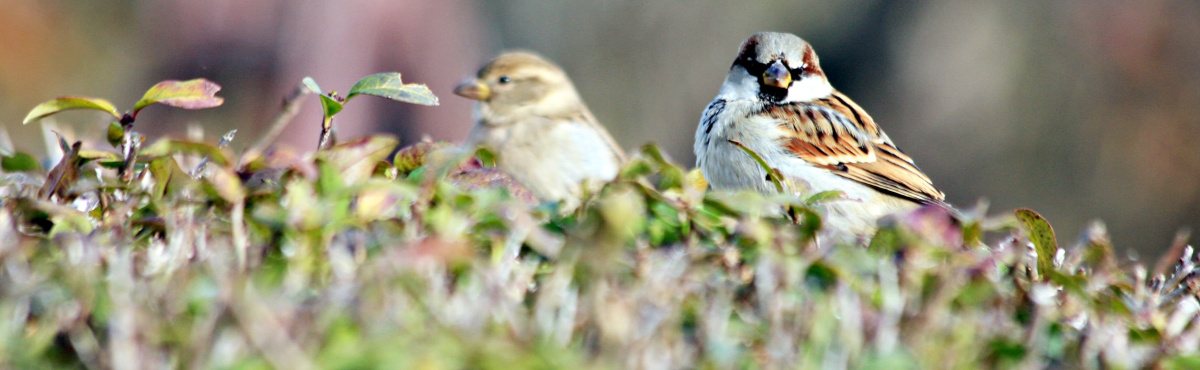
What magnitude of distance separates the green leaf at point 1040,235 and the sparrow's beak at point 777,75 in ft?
5.74

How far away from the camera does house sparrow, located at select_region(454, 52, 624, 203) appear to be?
139 inches

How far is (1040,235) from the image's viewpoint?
1.39 m

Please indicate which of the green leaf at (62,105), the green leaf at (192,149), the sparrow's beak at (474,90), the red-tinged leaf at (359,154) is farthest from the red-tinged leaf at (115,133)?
the sparrow's beak at (474,90)

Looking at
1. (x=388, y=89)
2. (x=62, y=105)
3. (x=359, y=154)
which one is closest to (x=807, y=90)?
(x=388, y=89)

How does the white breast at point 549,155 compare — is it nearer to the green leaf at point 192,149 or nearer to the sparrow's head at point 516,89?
the sparrow's head at point 516,89

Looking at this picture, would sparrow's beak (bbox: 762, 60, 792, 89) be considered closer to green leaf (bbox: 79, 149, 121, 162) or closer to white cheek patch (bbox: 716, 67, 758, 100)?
white cheek patch (bbox: 716, 67, 758, 100)

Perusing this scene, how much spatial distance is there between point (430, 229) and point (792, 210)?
1.46ft

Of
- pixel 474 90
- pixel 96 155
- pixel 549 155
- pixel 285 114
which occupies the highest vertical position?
pixel 285 114

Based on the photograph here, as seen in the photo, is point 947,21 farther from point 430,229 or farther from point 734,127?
point 430,229

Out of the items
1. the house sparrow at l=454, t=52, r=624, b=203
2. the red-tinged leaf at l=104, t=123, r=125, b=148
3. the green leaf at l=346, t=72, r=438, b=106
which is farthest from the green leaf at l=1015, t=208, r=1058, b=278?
the house sparrow at l=454, t=52, r=624, b=203

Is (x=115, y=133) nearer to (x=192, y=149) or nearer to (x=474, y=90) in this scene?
(x=192, y=149)

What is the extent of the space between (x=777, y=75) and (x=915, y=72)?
468 centimetres

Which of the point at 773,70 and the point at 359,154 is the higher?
the point at 773,70

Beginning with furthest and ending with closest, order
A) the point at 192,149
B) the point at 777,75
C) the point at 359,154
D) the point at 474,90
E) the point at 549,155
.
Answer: the point at 474,90
the point at 549,155
the point at 777,75
the point at 359,154
the point at 192,149
